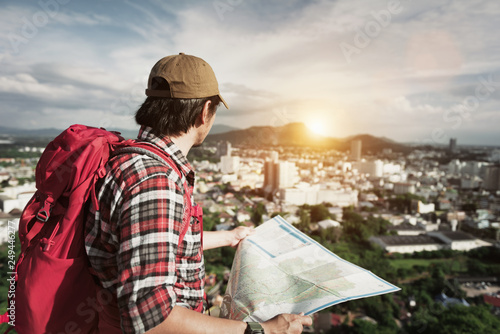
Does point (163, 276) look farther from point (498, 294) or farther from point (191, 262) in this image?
point (498, 294)

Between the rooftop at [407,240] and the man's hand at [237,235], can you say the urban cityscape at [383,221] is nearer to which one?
the rooftop at [407,240]

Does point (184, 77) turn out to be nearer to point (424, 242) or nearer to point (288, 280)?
point (288, 280)

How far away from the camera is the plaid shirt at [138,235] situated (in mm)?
432

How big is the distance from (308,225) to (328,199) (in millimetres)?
5262

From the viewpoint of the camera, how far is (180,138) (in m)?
0.60

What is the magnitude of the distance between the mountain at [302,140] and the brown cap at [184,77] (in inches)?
1519

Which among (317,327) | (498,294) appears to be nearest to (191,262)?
(317,327)

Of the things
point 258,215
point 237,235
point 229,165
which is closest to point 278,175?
point 258,215

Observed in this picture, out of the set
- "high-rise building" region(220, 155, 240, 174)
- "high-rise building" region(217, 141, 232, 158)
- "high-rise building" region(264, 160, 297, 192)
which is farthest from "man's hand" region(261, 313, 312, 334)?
"high-rise building" region(217, 141, 232, 158)

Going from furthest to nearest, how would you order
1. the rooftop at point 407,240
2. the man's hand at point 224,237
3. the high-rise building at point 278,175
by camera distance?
the high-rise building at point 278,175
the rooftop at point 407,240
the man's hand at point 224,237

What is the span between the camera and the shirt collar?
0.57 metres

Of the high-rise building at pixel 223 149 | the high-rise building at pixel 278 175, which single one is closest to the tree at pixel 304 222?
the high-rise building at pixel 278 175

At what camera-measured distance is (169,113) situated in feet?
1.91

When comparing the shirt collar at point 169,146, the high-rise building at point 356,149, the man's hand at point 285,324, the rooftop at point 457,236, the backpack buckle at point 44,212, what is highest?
the shirt collar at point 169,146
